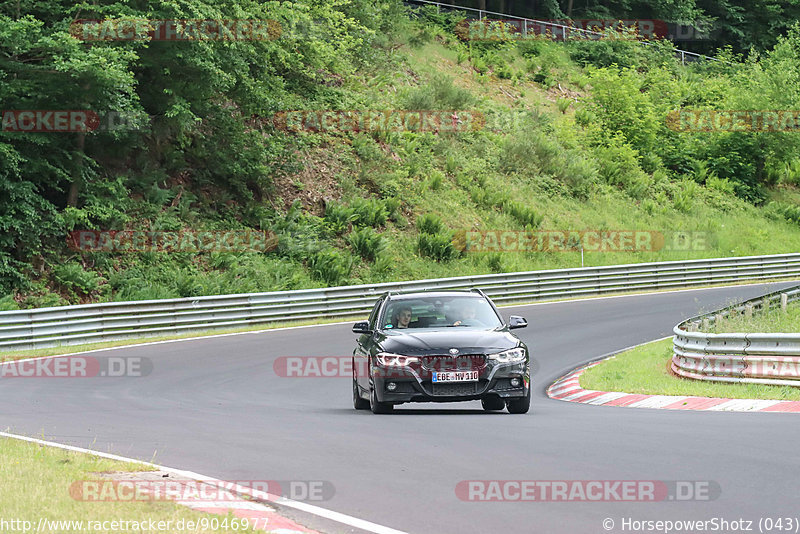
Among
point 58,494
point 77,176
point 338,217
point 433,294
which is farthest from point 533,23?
point 58,494

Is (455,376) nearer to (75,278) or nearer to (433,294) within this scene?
(433,294)

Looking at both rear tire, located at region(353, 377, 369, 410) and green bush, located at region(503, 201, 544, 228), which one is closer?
rear tire, located at region(353, 377, 369, 410)

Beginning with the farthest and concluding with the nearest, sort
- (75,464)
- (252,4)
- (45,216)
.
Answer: (252,4) < (45,216) < (75,464)

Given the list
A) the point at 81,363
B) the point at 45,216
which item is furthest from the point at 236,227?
the point at 81,363

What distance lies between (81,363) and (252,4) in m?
15.1

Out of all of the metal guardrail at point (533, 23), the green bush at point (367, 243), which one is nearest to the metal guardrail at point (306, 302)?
the green bush at point (367, 243)

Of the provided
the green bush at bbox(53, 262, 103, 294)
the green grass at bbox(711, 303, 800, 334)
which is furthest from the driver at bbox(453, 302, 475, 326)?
the green bush at bbox(53, 262, 103, 294)

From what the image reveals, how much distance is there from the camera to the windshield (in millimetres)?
13344

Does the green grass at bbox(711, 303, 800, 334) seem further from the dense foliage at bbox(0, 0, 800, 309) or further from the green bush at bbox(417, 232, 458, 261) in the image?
the green bush at bbox(417, 232, 458, 261)

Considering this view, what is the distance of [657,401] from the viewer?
46.6ft

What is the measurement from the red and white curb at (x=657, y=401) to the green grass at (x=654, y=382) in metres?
0.29

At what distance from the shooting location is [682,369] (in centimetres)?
1717

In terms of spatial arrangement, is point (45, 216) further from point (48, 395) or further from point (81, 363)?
point (48, 395)

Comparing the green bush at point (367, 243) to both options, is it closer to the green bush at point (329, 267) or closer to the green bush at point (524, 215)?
the green bush at point (329, 267)
